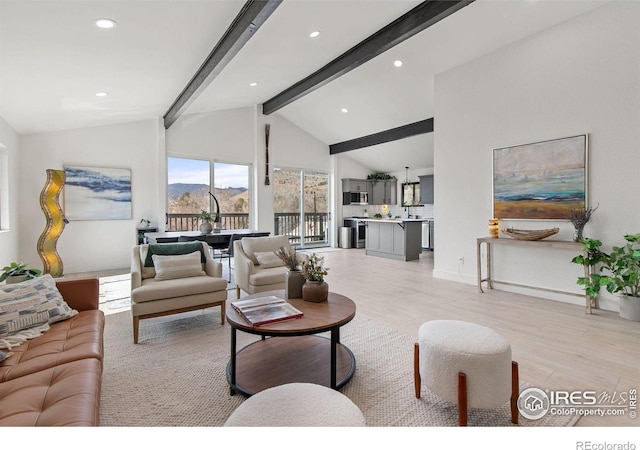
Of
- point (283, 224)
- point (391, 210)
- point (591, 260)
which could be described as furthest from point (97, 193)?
point (391, 210)

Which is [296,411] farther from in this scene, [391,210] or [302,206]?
[391,210]

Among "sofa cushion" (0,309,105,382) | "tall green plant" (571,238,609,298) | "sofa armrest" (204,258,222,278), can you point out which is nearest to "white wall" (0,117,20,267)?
"sofa armrest" (204,258,222,278)

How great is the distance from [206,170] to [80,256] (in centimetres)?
286

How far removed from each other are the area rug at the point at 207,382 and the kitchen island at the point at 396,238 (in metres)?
4.23

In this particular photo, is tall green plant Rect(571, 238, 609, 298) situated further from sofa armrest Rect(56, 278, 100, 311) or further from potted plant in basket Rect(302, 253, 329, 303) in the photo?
sofa armrest Rect(56, 278, 100, 311)

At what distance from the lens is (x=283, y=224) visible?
343 inches

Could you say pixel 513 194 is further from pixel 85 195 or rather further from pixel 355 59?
pixel 85 195

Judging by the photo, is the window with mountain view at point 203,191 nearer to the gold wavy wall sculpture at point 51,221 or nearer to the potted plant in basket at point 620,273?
the gold wavy wall sculpture at point 51,221

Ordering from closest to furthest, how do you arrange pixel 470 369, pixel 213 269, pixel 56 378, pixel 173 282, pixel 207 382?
pixel 56 378 < pixel 470 369 < pixel 207 382 < pixel 173 282 < pixel 213 269

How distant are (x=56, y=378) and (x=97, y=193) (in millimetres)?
A: 5197

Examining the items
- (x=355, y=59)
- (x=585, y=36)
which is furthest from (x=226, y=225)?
(x=585, y=36)

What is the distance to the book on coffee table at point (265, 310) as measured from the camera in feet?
6.40

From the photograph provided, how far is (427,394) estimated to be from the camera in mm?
1938
